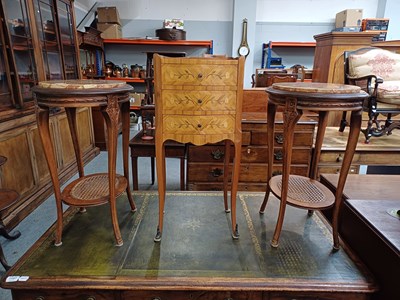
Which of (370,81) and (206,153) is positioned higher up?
(370,81)

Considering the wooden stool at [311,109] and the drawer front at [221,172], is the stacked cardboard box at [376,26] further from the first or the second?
the wooden stool at [311,109]

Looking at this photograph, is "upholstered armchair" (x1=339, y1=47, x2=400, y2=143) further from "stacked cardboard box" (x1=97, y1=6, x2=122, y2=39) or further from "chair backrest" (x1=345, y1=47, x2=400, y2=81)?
"stacked cardboard box" (x1=97, y1=6, x2=122, y2=39)

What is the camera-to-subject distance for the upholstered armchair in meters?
2.52

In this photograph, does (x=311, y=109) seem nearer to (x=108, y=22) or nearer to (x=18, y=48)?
(x=18, y=48)

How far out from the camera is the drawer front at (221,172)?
230cm

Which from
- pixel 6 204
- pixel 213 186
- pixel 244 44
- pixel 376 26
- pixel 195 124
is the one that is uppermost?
pixel 376 26

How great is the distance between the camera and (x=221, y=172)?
230 cm

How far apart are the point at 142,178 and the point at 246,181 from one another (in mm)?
1251

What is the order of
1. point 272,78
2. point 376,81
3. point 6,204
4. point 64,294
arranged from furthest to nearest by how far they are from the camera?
point 272,78 → point 376,81 → point 6,204 → point 64,294

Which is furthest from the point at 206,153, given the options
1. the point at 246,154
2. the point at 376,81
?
the point at 376,81

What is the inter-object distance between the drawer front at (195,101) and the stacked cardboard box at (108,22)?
13.3 feet

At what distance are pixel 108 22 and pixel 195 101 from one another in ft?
13.7

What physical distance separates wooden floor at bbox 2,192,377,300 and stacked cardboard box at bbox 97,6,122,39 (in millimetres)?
3934

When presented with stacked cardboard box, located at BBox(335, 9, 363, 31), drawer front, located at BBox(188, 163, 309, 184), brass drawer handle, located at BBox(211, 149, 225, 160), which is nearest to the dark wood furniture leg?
drawer front, located at BBox(188, 163, 309, 184)
